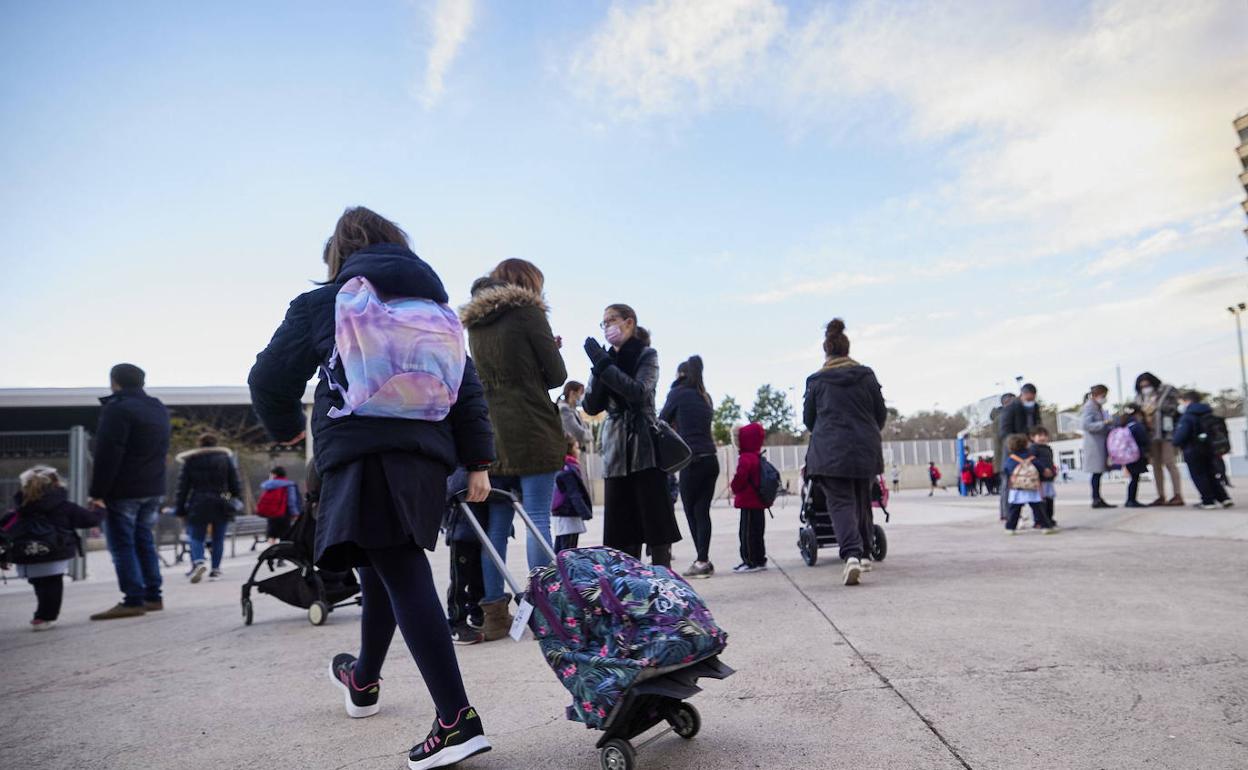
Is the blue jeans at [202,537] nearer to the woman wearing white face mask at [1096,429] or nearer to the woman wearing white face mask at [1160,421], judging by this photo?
the woman wearing white face mask at [1096,429]

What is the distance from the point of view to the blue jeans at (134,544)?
273 inches

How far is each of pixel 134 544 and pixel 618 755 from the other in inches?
241

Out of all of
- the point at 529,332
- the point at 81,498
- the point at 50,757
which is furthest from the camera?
the point at 81,498

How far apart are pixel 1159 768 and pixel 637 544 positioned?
348 centimetres

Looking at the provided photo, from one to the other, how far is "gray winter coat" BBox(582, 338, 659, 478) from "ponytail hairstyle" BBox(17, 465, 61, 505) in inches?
183

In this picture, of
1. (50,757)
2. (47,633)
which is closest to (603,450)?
(50,757)

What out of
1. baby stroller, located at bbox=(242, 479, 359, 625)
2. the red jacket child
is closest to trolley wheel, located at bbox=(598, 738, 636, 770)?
baby stroller, located at bbox=(242, 479, 359, 625)

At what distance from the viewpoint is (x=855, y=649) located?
3.88 meters

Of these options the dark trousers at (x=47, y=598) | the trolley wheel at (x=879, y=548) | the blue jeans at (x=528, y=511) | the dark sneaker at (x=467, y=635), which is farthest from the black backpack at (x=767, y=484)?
the dark trousers at (x=47, y=598)

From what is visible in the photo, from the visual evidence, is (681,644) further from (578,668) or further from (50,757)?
(50,757)

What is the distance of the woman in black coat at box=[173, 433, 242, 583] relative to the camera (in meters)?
10.6

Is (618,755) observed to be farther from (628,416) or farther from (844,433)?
(844,433)

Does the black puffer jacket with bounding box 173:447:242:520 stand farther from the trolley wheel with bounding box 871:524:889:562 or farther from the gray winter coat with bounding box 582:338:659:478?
the trolley wheel with bounding box 871:524:889:562

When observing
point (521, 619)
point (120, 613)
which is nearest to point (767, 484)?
point (521, 619)
